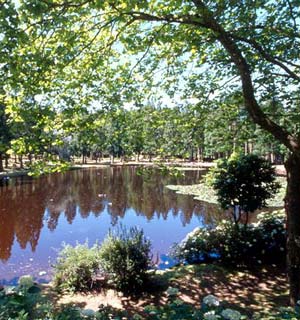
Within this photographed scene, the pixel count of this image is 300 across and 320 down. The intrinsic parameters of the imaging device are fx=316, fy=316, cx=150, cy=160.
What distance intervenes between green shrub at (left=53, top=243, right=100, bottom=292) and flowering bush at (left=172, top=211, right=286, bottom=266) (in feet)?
7.79

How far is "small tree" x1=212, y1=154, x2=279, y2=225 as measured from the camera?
720cm

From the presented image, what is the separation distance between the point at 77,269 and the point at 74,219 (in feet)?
33.5

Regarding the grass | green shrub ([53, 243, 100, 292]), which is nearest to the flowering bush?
the grass

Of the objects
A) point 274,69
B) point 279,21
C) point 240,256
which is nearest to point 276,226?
point 240,256

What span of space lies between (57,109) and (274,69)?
3755mm

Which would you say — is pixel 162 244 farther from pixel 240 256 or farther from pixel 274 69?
pixel 274 69

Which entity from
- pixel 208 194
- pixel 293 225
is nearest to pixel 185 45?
pixel 293 225

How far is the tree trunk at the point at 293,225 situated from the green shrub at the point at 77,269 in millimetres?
3293

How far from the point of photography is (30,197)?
20781 millimetres

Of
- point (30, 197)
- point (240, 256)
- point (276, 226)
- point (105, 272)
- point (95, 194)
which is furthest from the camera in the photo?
point (95, 194)

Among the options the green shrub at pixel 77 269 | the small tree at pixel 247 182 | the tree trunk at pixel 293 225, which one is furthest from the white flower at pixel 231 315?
the small tree at pixel 247 182

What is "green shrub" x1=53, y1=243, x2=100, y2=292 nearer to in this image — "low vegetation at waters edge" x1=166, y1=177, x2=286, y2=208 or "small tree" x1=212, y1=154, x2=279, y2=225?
"small tree" x1=212, y1=154, x2=279, y2=225

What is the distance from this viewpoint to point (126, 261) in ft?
18.2

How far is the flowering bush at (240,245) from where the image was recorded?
6746 millimetres
